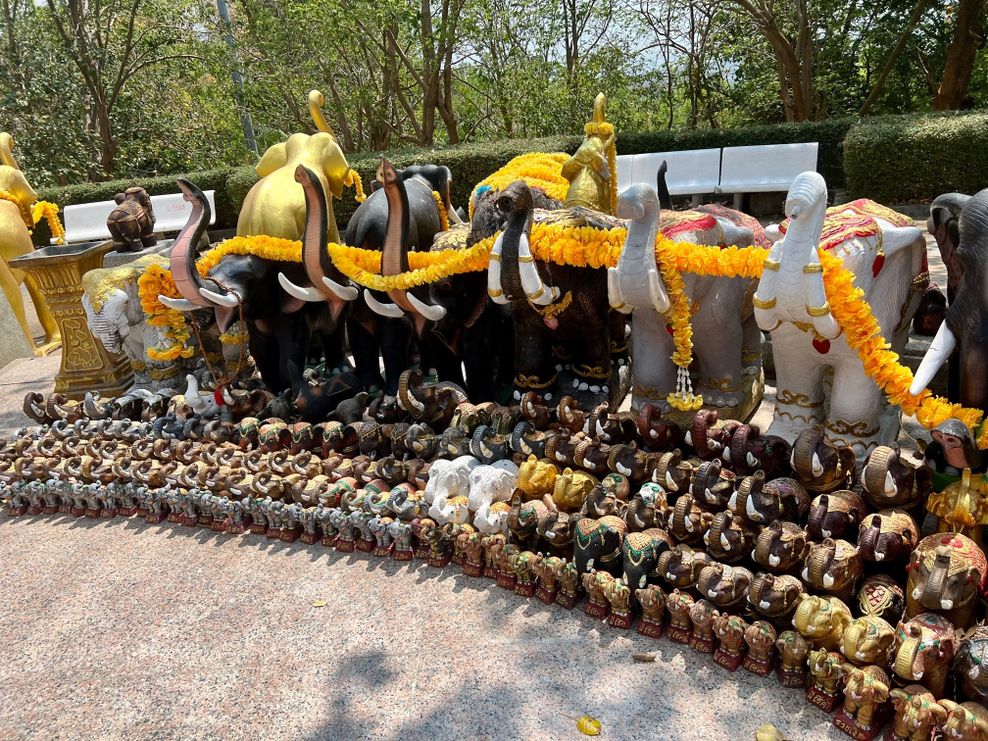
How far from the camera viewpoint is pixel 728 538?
2.51 metres

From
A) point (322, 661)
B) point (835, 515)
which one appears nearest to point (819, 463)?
point (835, 515)

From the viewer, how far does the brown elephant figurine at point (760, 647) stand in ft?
7.68

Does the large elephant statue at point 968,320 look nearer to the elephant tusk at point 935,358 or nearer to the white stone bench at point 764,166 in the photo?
the elephant tusk at point 935,358

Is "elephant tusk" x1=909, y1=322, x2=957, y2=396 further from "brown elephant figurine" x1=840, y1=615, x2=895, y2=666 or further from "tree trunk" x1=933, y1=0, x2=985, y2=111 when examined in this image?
"tree trunk" x1=933, y1=0, x2=985, y2=111

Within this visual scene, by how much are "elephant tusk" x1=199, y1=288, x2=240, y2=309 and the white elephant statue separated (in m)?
2.83

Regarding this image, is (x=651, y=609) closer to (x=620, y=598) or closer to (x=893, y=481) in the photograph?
(x=620, y=598)

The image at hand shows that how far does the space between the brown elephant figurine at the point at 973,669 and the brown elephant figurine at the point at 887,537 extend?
1.07 feet

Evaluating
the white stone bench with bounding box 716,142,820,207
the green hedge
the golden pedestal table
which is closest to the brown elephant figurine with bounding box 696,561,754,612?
the golden pedestal table

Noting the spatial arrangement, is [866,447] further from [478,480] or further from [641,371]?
[478,480]

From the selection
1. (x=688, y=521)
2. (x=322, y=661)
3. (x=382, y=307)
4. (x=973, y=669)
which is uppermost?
(x=382, y=307)

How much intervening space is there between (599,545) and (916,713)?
1.11 metres

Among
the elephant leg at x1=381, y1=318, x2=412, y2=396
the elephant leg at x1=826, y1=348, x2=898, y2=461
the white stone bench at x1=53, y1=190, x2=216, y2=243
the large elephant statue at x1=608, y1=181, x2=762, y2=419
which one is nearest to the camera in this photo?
the elephant leg at x1=826, y1=348, x2=898, y2=461

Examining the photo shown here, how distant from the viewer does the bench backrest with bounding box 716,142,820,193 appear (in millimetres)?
9672

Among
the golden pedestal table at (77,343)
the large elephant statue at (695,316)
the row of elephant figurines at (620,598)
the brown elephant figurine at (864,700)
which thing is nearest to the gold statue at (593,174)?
the large elephant statue at (695,316)
